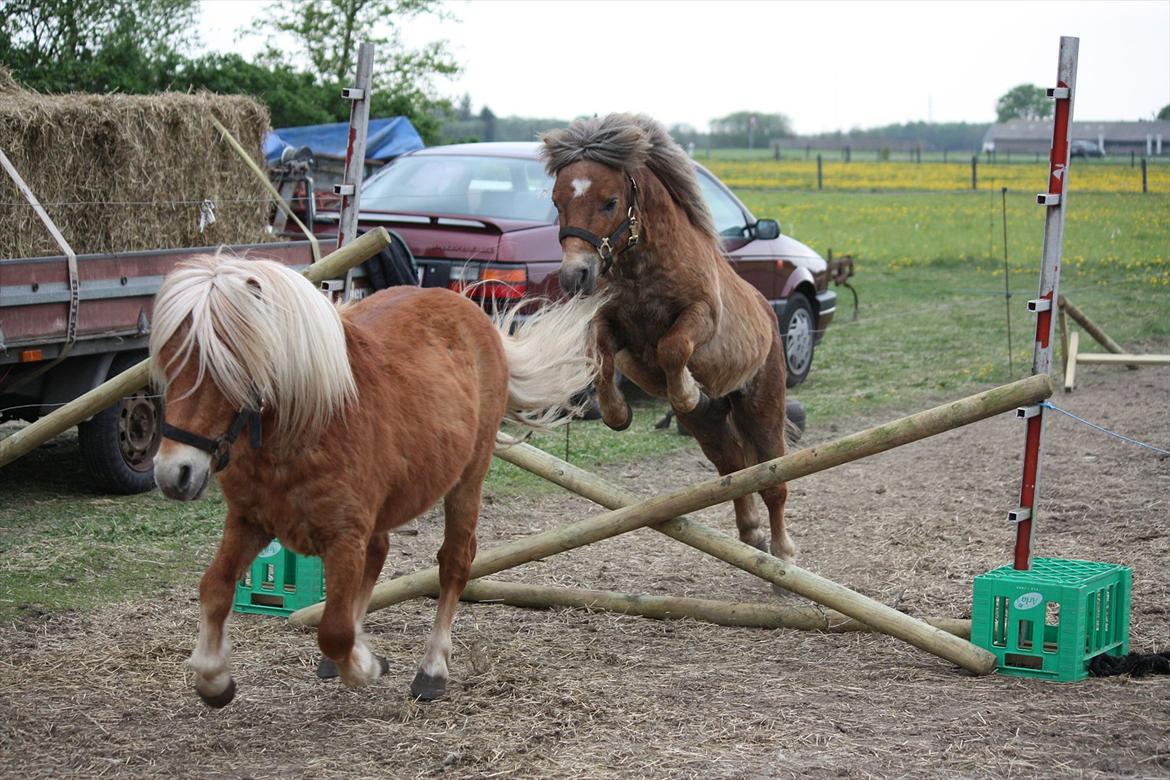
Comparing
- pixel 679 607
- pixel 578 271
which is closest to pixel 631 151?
pixel 578 271

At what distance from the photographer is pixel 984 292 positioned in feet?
60.5

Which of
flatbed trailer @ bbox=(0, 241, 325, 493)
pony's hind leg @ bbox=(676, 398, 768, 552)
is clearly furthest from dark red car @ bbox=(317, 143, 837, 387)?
pony's hind leg @ bbox=(676, 398, 768, 552)

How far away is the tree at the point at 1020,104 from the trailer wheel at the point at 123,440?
51058 mm

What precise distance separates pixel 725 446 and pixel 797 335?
536 centimetres

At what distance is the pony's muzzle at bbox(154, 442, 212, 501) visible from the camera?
3.43m

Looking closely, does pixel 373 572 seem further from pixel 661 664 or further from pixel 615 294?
pixel 615 294

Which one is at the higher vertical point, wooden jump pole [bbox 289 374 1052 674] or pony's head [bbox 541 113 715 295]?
pony's head [bbox 541 113 715 295]

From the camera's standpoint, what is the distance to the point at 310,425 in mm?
3828

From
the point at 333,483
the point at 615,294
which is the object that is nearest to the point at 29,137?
the point at 615,294

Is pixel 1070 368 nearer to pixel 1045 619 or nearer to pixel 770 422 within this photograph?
pixel 770 422

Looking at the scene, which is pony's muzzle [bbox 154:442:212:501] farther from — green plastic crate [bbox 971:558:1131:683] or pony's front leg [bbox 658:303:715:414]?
green plastic crate [bbox 971:558:1131:683]

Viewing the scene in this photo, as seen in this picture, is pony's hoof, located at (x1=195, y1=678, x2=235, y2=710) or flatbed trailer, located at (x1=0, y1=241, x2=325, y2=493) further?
flatbed trailer, located at (x1=0, y1=241, x2=325, y2=493)

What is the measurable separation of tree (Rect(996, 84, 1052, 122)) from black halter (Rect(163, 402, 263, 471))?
5394 cm

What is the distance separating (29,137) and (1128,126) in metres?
13.3
